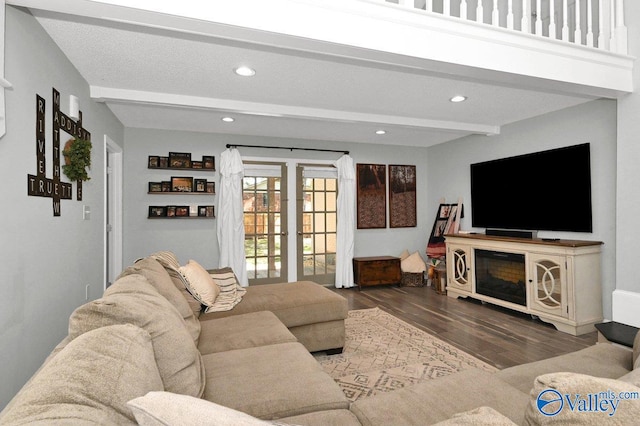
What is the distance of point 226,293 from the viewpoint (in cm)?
313

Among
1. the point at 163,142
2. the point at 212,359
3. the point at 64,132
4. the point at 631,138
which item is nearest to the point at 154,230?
the point at 163,142

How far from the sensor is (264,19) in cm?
200

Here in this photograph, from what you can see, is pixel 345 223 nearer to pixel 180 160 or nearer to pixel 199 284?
pixel 180 160

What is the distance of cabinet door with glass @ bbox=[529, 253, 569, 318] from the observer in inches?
144

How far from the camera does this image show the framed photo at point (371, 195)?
6.07m

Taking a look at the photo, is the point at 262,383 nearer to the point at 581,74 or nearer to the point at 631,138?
the point at 581,74

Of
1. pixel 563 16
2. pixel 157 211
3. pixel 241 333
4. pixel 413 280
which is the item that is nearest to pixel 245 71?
pixel 241 333

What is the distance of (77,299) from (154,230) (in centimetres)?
226

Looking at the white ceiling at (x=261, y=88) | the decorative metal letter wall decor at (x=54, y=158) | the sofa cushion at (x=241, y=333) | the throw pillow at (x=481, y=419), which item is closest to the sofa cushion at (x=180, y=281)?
the sofa cushion at (x=241, y=333)

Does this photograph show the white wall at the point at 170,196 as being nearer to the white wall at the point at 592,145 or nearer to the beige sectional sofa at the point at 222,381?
the white wall at the point at 592,145

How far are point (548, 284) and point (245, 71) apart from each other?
3717 millimetres

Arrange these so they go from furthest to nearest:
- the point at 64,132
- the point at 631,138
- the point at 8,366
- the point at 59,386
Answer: the point at 631,138
the point at 64,132
the point at 8,366
the point at 59,386

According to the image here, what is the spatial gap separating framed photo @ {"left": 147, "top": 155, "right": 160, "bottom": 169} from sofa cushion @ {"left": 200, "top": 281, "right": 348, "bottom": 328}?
279 cm

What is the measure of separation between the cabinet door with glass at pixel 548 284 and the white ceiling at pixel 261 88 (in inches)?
67.1
